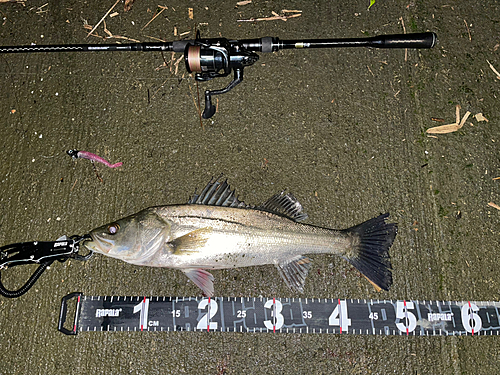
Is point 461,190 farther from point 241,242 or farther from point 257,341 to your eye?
point 257,341

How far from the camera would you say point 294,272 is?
306cm

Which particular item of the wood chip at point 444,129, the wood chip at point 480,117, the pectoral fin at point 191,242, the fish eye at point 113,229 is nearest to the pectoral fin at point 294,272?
the pectoral fin at point 191,242

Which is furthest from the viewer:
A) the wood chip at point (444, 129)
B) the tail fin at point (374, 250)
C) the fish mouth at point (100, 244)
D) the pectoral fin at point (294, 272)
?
the wood chip at point (444, 129)

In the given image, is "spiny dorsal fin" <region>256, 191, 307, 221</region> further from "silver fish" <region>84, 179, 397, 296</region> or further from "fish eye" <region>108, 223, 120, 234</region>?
"fish eye" <region>108, 223, 120, 234</region>

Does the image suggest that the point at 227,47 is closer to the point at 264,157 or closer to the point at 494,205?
the point at 264,157

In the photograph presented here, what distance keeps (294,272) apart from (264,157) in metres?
1.21

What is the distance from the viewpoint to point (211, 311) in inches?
119

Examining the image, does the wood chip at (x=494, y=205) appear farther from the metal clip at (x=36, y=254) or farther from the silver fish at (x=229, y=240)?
the metal clip at (x=36, y=254)

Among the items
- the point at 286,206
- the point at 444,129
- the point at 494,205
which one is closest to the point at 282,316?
the point at 286,206

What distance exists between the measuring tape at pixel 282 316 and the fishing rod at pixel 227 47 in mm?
1972

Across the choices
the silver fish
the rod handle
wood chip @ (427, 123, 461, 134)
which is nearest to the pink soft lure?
the silver fish

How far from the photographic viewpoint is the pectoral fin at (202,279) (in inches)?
118

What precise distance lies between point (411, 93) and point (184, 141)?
2.56 m

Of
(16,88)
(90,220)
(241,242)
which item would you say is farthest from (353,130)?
(16,88)
